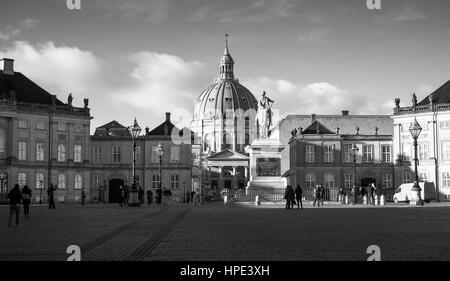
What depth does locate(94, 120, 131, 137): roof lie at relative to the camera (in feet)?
300

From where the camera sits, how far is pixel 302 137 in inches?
3344

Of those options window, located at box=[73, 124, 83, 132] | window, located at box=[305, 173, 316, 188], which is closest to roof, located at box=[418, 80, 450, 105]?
window, located at box=[305, 173, 316, 188]

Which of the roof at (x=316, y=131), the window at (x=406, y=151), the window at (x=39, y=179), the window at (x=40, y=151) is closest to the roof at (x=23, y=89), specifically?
the window at (x=40, y=151)

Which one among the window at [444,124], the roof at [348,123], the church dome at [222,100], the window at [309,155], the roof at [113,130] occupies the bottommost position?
the window at [309,155]

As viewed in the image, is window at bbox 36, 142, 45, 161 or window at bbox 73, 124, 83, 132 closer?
window at bbox 36, 142, 45, 161

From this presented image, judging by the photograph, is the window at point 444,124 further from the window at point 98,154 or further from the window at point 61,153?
the window at point 61,153

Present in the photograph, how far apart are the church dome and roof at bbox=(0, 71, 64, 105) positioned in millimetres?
102624

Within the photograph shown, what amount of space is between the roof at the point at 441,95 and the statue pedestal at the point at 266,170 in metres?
29.2

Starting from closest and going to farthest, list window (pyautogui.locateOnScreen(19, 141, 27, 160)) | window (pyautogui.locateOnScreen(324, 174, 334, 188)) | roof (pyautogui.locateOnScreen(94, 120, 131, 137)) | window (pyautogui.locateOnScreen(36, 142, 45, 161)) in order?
window (pyautogui.locateOnScreen(19, 141, 27, 160)) < window (pyautogui.locateOnScreen(36, 142, 45, 161)) < window (pyautogui.locateOnScreen(324, 174, 334, 188)) < roof (pyautogui.locateOnScreen(94, 120, 131, 137))

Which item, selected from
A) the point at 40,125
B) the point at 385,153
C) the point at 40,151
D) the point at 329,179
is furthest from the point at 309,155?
the point at 40,125

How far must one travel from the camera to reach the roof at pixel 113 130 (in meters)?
91.3

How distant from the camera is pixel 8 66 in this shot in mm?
77812

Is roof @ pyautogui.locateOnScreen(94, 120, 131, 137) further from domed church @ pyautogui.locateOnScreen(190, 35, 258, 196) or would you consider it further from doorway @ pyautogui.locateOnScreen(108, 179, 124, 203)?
domed church @ pyautogui.locateOnScreen(190, 35, 258, 196)

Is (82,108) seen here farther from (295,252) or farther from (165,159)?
(295,252)
